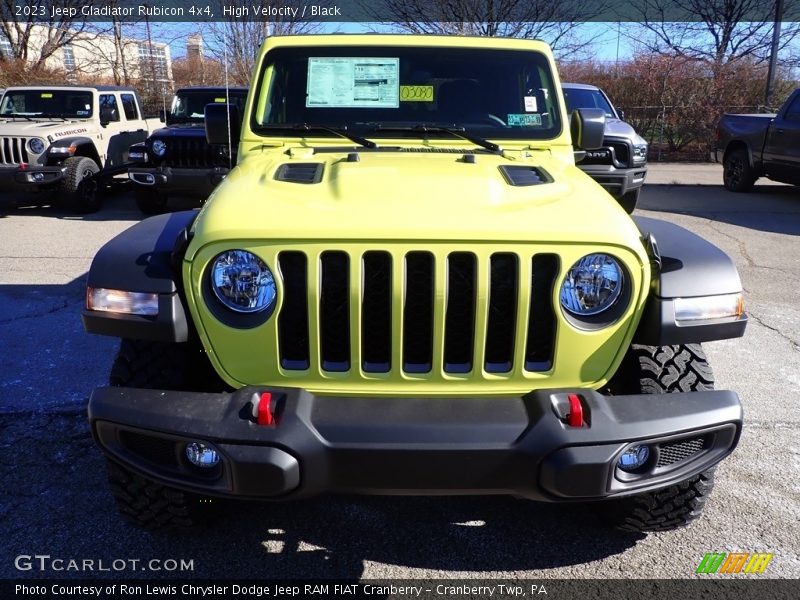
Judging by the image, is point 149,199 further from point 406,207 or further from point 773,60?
point 773,60

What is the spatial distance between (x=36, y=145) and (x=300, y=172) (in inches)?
300

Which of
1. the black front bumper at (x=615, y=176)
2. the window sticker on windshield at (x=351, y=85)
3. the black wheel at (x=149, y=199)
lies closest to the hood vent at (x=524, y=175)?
the window sticker on windshield at (x=351, y=85)

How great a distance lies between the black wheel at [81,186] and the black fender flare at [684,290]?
8348 mm

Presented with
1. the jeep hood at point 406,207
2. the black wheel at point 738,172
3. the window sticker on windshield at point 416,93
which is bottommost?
the black wheel at point 738,172

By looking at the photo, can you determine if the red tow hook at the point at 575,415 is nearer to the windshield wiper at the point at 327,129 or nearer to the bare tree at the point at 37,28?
the windshield wiper at the point at 327,129

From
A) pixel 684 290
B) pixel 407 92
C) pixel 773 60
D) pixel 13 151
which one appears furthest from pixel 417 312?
pixel 773 60

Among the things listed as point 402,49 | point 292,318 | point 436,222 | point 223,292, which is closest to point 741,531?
point 436,222

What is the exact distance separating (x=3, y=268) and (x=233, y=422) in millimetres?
5518

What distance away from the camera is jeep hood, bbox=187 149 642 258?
199cm

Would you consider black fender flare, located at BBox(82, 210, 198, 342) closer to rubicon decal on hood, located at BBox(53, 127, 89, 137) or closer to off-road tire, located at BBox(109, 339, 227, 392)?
off-road tire, located at BBox(109, 339, 227, 392)

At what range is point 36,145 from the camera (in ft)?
28.6

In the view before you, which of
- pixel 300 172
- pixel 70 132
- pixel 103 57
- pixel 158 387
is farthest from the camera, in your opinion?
pixel 103 57

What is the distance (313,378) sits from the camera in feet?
6.84

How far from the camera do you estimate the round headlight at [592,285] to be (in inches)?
81.0
